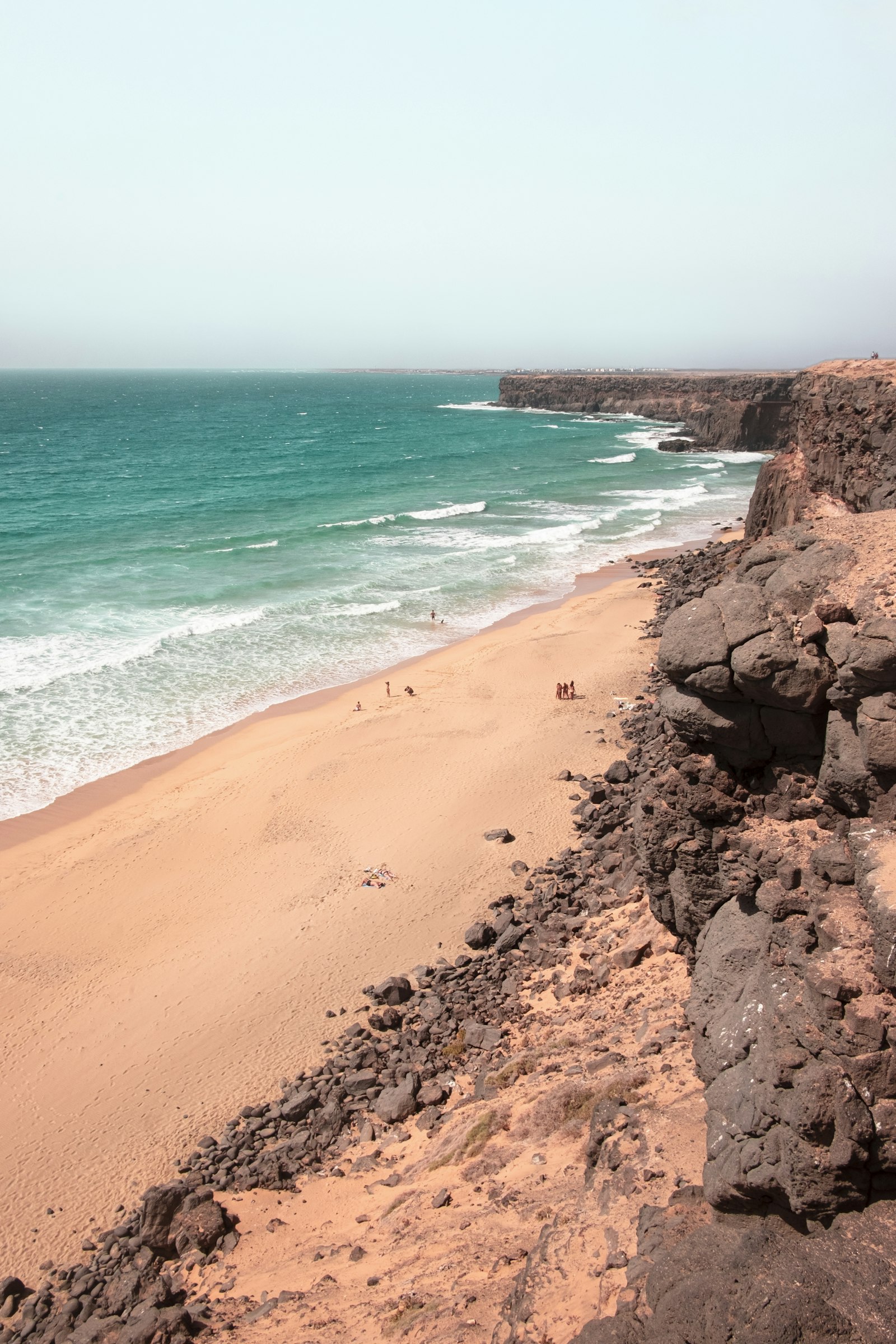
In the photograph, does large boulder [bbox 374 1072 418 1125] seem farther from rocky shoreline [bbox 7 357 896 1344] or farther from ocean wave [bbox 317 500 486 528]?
ocean wave [bbox 317 500 486 528]

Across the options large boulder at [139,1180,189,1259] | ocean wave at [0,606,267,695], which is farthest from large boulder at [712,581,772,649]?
ocean wave at [0,606,267,695]

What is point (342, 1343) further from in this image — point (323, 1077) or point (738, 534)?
point (738, 534)

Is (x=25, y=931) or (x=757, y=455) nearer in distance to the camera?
(x=25, y=931)

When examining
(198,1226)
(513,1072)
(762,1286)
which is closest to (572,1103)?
(513,1072)

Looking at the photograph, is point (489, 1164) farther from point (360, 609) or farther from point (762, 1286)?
point (360, 609)

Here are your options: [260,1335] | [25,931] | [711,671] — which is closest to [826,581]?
[711,671]

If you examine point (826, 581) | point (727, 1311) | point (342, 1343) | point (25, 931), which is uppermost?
point (826, 581)
